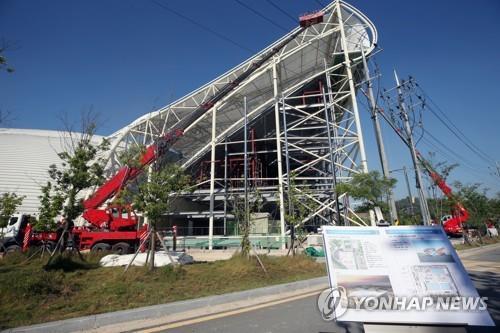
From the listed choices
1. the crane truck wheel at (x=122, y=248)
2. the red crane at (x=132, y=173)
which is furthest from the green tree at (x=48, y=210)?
the crane truck wheel at (x=122, y=248)

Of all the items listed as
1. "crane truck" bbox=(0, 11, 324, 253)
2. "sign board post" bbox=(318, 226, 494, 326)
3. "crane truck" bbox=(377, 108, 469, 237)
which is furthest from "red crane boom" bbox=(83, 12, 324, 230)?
"crane truck" bbox=(377, 108, 469, 237)

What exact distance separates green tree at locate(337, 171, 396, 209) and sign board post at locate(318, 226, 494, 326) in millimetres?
14373

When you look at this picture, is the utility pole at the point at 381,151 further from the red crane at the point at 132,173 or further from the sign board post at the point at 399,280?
the sign board post at the point at 399,280

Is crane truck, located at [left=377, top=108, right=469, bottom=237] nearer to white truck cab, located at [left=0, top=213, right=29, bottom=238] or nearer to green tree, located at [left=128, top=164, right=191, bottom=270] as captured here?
green tree, located at [left=128, top=164, right=191, bottom=270]

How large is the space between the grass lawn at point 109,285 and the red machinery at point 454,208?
19399 millimetres

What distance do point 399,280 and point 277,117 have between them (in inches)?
835

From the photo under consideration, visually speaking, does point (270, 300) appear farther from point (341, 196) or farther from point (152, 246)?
point (341, 196)

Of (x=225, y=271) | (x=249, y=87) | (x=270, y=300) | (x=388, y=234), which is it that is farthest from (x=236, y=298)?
(x=249, y=87)

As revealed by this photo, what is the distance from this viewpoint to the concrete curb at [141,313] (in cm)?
459

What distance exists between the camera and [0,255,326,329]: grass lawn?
18.1 feet

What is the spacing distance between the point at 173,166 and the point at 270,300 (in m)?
5.89

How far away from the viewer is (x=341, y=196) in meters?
21.0

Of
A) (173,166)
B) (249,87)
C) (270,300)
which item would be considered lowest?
(270,300)

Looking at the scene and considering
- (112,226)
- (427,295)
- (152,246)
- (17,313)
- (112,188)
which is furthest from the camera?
(112,188)
